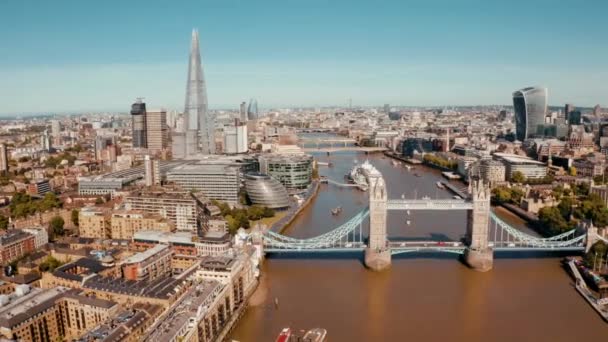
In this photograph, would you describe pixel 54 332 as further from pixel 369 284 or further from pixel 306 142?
pixel 306 142

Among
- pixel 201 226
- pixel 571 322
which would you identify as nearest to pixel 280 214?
pixel 201 226

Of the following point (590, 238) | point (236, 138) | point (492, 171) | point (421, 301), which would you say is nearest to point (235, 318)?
point (421, 301)

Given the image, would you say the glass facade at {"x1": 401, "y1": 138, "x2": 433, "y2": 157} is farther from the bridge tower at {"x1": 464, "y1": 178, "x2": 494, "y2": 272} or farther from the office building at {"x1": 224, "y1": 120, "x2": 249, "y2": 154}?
the bridge tower at {"x1": 464, "y1": 178, "x2": 494, "y2": 272}

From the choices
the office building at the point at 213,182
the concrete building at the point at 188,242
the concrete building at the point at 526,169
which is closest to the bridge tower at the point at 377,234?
the concrete building at the point at 188,242

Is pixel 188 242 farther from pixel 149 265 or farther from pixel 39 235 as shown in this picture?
pixel 39 235

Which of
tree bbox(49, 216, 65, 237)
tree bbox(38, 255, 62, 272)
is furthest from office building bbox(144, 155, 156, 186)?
tree bbox(38, 255, 62, 272)

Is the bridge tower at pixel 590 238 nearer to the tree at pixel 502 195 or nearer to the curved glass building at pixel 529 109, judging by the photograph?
the tree at pixel 502 195

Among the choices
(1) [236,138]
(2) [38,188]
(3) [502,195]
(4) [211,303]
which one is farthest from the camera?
(1) [236,138]
